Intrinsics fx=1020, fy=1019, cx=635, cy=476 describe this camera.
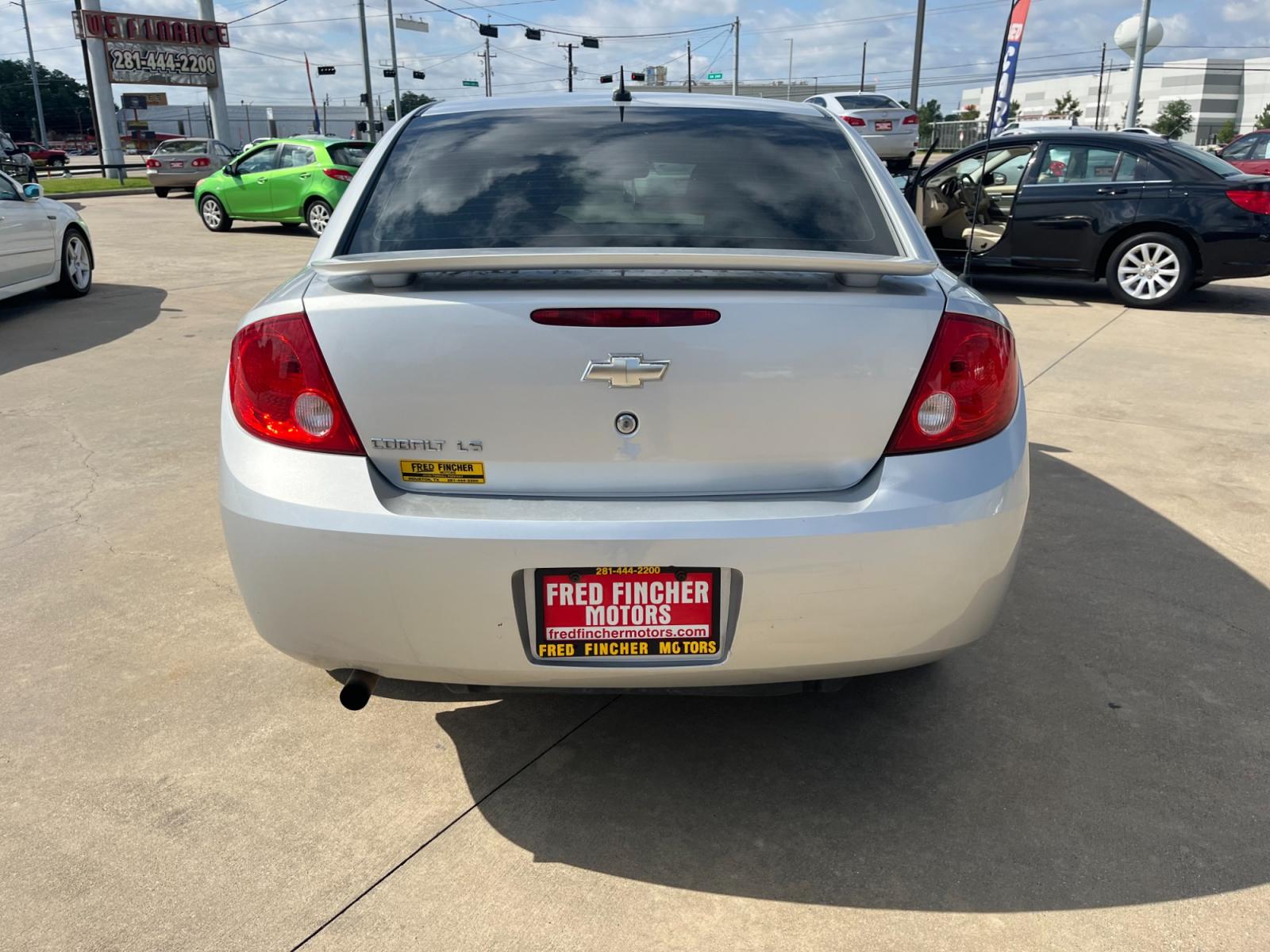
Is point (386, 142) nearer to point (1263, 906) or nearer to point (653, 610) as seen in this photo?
point (653, 610)

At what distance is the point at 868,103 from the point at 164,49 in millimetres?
24906

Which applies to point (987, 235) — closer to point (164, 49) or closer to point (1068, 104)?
point (164, 49)

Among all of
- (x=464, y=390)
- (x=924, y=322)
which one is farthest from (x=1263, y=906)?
(x=464, y=390)

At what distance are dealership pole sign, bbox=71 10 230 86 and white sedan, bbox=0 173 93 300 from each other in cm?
2766

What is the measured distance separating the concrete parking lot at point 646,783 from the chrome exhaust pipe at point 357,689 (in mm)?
333

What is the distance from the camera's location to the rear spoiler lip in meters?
2.12

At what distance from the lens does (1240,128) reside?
103375 millimetres

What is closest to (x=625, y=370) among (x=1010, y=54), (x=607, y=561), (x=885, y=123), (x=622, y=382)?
(x=622, y=382)

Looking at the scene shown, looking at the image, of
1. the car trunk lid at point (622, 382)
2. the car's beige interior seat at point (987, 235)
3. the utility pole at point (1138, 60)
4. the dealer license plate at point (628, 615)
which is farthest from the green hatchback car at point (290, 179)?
the utility pole at point (1138, 60)

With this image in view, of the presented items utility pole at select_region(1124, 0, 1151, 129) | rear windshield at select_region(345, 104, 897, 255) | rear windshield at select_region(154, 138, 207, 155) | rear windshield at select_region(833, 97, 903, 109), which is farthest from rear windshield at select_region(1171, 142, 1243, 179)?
rear windshield at select_region(154, 138, 207, 155)

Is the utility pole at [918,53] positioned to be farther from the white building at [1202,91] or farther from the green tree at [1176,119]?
the white building at [1202,91]

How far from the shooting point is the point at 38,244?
865 centimetres

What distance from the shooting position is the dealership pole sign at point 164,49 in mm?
33375

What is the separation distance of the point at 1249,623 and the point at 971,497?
71.9 inches
